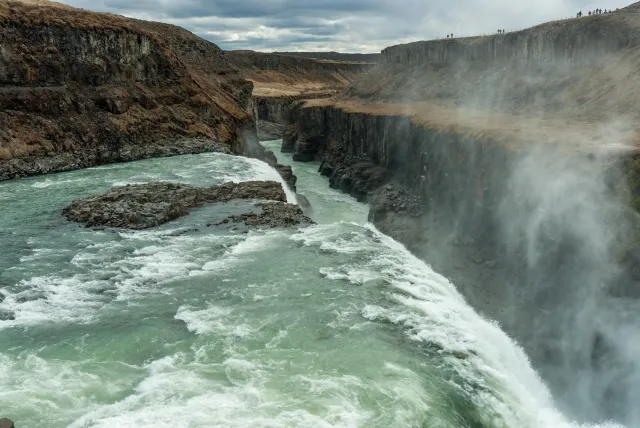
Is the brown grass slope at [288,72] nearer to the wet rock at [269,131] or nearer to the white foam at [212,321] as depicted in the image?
the wet rock at [269,131]

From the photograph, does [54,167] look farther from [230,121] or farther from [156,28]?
[156,28]

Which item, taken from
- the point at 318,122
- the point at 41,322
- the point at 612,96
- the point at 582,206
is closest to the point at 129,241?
the point at 41,322

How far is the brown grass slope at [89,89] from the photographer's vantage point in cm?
3981

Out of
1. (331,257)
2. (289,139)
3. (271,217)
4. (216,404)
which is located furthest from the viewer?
(289,139)

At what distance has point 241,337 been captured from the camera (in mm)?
15320

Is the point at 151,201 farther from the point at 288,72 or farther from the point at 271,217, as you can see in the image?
the point at 288,72

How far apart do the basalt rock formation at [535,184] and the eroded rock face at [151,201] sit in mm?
10233

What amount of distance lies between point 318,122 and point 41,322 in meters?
54.8

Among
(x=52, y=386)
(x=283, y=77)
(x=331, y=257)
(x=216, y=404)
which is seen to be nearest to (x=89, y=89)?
(x=331, y=257)

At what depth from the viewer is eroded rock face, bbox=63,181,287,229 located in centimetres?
2525

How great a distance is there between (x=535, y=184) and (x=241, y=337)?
1659 cm

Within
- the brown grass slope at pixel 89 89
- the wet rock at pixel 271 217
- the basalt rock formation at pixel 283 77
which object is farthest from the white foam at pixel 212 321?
the basalt rock formation at pixel 283 77

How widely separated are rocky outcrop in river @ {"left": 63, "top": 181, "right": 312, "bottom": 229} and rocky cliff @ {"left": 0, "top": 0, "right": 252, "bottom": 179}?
43.9 ft

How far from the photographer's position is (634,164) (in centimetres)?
2134
